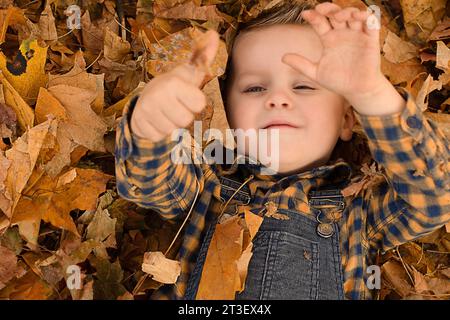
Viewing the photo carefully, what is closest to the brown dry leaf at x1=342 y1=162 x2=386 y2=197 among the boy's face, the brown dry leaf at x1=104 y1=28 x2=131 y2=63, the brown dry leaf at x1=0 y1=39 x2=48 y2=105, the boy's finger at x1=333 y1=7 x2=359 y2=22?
the boy's face

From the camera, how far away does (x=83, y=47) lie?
6.69 feet

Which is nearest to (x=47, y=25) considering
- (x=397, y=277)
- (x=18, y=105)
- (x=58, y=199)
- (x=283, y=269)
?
(x=18, y=105)

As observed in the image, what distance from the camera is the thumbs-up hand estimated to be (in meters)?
1.27

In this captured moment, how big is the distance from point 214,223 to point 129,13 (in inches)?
33.0

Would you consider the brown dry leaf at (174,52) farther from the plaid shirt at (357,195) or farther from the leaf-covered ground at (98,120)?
the plaid shirt at (357,195)

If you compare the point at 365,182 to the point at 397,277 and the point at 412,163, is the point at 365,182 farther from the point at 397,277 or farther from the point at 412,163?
the point at 397,277

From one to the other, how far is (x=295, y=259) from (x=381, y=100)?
482 mm

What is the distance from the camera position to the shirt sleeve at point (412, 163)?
1457mm

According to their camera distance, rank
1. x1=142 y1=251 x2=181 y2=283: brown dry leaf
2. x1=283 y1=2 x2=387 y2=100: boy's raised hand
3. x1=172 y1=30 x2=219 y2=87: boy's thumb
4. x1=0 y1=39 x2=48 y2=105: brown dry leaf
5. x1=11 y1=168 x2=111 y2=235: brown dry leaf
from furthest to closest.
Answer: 1. x1=0 y1=39 x2=48 y2=105: brown dry leaf
2. x1=11 y1=168 x2=111 y2=235: brown dry leaf
3. x1=142 y1=251 x2=181 y2=283: brown dry leaf
4. x1=283 y1=2 x2=387 y2=100: boy's raised hand
5. x1=172 y1=30 x2=219 y2=87: boy's thumb

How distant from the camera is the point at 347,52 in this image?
57.0 inches

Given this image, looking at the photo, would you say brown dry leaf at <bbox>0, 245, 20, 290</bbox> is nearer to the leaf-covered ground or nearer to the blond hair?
the leaf-covered ground

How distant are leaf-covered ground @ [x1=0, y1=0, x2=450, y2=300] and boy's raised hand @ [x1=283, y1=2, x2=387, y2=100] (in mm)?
373

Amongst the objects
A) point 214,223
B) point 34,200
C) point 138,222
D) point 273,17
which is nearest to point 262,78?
point 273,17

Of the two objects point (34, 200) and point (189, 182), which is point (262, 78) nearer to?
point (189, 182)
